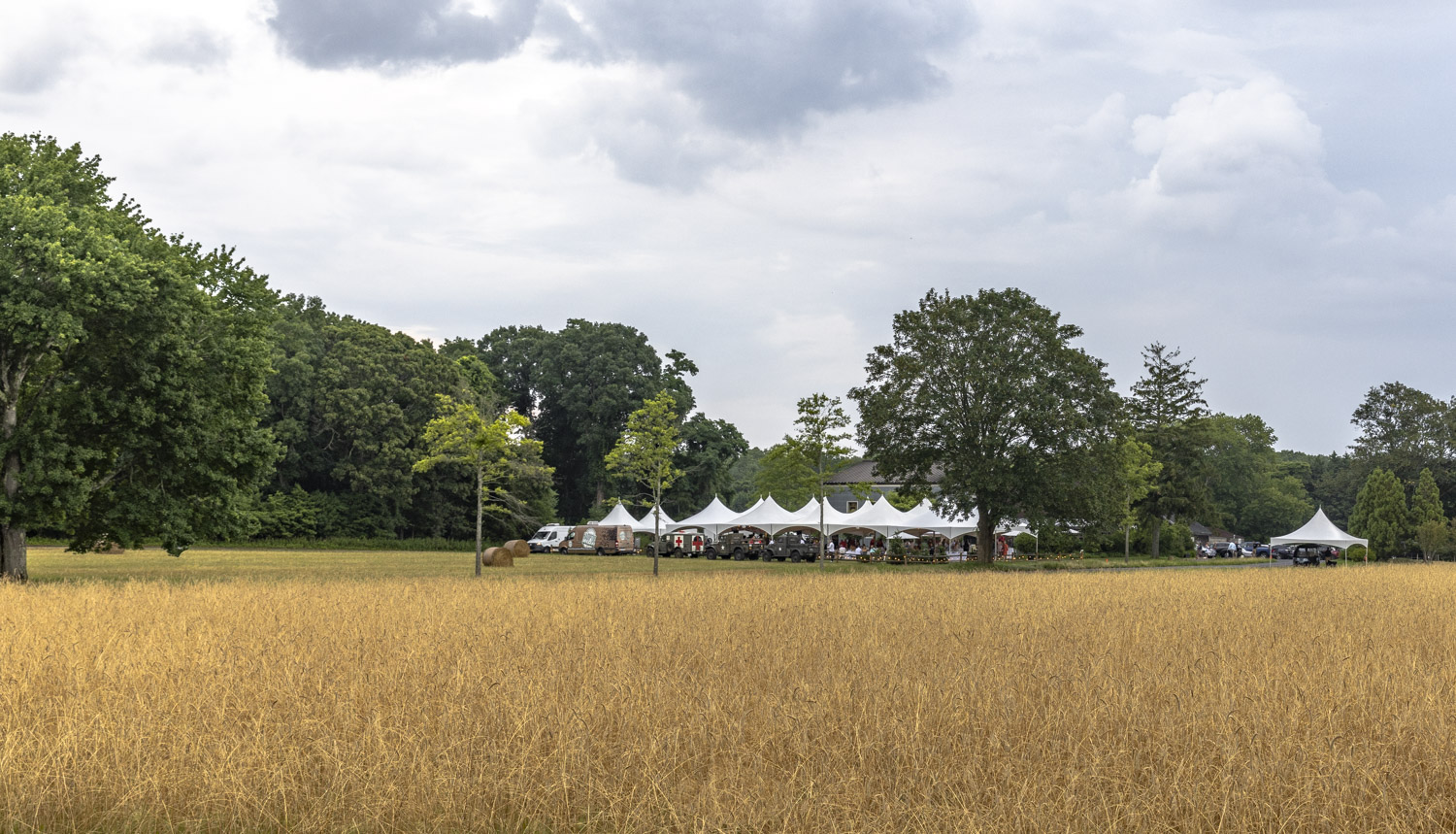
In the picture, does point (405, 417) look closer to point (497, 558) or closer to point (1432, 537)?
point (497, 558)

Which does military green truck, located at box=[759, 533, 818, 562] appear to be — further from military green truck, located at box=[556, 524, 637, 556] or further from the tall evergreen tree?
the tall evergreen tree

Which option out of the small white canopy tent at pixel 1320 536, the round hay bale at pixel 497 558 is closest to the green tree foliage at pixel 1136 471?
the small white canopy tent at pixel 1320 536

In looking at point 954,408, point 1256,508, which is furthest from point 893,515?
point 1256,508

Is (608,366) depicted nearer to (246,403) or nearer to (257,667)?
(246,403)

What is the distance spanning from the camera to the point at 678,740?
7.64m

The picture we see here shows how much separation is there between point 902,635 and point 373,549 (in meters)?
50.3

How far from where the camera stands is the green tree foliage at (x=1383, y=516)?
69.6 m

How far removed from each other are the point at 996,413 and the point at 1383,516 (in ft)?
145

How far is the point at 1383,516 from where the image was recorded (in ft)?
235

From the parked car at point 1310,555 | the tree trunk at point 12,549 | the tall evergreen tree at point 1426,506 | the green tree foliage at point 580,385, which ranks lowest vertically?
the parked car at point 1310,555

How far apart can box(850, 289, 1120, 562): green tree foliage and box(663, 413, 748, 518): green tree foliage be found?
3900 cm

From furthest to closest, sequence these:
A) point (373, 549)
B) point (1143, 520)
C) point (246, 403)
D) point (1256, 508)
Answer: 1. point (1256, 508)
2. point (1143, 520)
3. point (373, 549)
4. point (246, 403)

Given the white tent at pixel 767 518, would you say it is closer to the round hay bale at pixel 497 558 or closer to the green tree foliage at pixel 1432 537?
the round hay bale at pixel 497 558

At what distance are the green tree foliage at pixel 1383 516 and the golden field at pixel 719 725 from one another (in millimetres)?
63363
